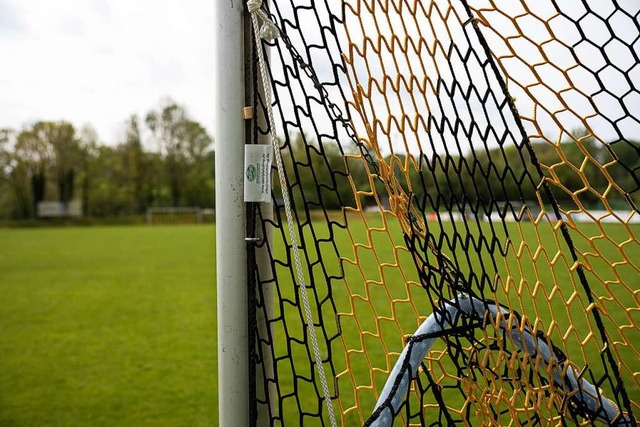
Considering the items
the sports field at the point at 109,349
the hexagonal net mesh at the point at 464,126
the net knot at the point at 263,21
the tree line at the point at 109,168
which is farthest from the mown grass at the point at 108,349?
the tree line at the point at 109,168

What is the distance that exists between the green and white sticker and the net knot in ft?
0.66

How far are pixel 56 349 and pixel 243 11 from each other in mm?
3229

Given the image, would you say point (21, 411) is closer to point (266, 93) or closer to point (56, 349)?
point (56, 349)

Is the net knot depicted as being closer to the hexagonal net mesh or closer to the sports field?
the hexagonal net mesh

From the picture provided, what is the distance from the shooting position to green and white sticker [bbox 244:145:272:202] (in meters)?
1.02

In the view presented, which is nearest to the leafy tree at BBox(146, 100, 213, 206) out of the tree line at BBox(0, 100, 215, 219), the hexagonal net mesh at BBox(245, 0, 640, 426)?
the tree line at BBox(0, 100, 215, 219)

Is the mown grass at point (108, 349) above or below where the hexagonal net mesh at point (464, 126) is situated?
below

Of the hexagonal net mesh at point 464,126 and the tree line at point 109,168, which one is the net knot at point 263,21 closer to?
the hexagonal net mesh at point 464,126

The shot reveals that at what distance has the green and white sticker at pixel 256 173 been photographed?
3.34ft

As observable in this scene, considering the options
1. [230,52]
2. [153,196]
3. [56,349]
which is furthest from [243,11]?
[153,196]

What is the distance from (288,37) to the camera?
3.50ft

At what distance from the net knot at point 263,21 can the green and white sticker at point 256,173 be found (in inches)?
7.9

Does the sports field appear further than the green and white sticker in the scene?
Yes

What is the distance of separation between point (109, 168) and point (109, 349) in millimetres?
33364
